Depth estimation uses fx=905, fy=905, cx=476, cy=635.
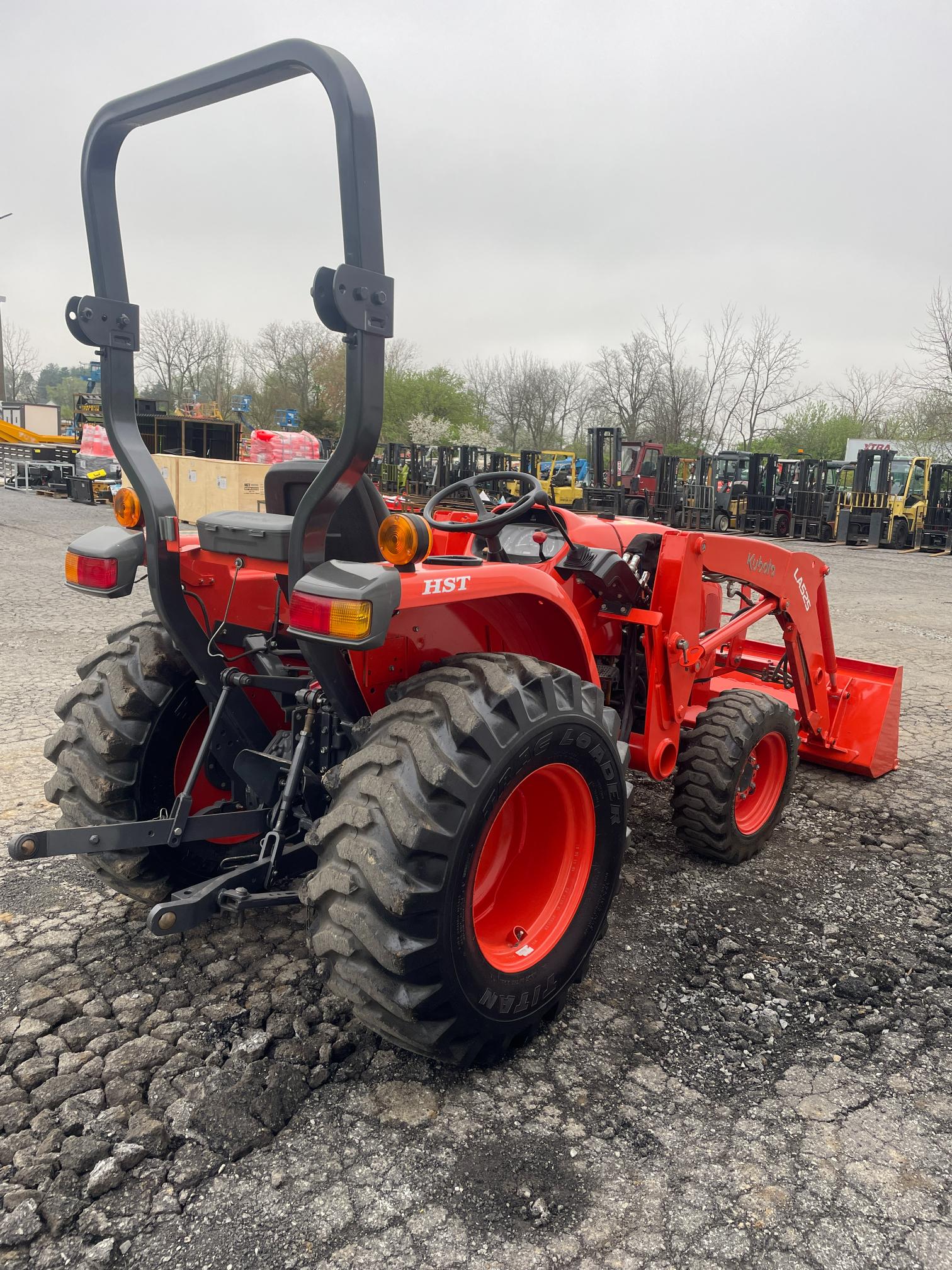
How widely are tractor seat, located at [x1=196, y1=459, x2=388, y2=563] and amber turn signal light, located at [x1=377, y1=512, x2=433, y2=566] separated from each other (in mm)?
157

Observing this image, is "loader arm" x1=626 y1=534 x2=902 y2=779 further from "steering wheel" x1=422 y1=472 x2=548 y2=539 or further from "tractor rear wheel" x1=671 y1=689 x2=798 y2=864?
"steering wheel" x1=422 y1=472 x2=548 y2=539

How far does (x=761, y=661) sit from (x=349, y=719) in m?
3.76

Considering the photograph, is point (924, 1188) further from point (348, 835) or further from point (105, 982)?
point (105, 982)

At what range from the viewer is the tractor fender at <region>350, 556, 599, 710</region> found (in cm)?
247

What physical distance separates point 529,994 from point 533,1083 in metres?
0.23

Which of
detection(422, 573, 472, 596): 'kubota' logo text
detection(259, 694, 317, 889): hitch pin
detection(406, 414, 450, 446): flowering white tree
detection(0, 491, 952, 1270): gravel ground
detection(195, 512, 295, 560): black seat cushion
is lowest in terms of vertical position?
detection(0, 491, 952, 1270): gravel ground

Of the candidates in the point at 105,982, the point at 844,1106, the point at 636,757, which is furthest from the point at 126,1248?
Answer: the point at 636,757

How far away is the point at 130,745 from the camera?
9.62 feet

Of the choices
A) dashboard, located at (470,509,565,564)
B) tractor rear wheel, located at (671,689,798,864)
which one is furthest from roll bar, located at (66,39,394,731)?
tractor rear wheel, located at (671,689,798,864)

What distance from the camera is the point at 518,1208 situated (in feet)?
6.87

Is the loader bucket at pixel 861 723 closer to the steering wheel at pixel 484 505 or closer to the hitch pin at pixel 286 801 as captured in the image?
the steering wheel at pixel 484 505

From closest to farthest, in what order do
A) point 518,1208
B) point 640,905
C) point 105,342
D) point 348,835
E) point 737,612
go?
point 518,1208, point 348,835, point 105,342, point 640,905, point 737,612

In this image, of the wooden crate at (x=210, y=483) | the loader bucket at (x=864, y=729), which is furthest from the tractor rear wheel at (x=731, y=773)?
the wooden crate at (x=210, y=483)

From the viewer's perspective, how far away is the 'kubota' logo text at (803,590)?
4.67 meters
